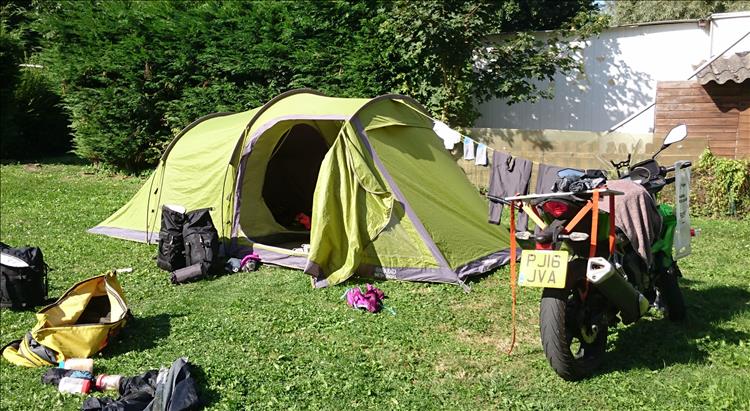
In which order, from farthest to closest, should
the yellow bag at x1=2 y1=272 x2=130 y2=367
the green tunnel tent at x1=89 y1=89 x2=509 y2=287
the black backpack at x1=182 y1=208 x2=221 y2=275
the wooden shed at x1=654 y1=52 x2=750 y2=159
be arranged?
the wooden shed at x1=654 y1=52 x2=750 y2=159, the black backpack at x1=182 y1=208 x2=221 y2=275, the green tunnel tent at x1=89 y1=89 x2=509 y2=287, the yellow bag at x1=2 y1=272 x2=130 y2=367

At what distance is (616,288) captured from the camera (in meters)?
3.81

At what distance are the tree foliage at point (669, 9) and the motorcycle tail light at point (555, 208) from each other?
588 inches

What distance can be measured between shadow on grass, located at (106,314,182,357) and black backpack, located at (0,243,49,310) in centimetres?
104

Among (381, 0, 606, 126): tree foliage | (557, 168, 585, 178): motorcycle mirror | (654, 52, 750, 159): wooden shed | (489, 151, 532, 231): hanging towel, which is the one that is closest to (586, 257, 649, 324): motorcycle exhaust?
(557, 168, 585, 178): motorcycle mirror

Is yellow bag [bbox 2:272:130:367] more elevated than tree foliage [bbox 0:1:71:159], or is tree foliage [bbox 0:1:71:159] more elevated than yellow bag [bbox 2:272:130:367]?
tree foliage [bbox 0:1:71:159]

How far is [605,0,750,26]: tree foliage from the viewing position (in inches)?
691

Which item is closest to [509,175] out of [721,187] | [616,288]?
[616,288]

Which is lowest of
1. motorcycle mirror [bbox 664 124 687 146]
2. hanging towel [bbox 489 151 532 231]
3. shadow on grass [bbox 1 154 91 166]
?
shadow on grass [bbox 1 154 91 166]

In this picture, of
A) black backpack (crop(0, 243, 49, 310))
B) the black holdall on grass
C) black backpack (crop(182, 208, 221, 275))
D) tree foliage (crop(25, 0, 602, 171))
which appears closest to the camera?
black backpack (crop(0, 243, 49, 310))

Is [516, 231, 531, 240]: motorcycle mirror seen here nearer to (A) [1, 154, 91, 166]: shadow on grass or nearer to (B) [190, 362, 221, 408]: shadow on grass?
(B) [190, 362, 221, 408]: shadow on grass

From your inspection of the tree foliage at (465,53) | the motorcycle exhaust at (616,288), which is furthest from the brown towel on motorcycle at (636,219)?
the tree foliage at (465,53)

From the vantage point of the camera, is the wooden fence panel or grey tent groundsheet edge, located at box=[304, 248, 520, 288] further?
the wooden fence panel

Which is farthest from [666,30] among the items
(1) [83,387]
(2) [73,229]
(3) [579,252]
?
(1) [83,387]

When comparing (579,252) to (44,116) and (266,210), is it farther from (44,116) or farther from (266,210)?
(44,116)
